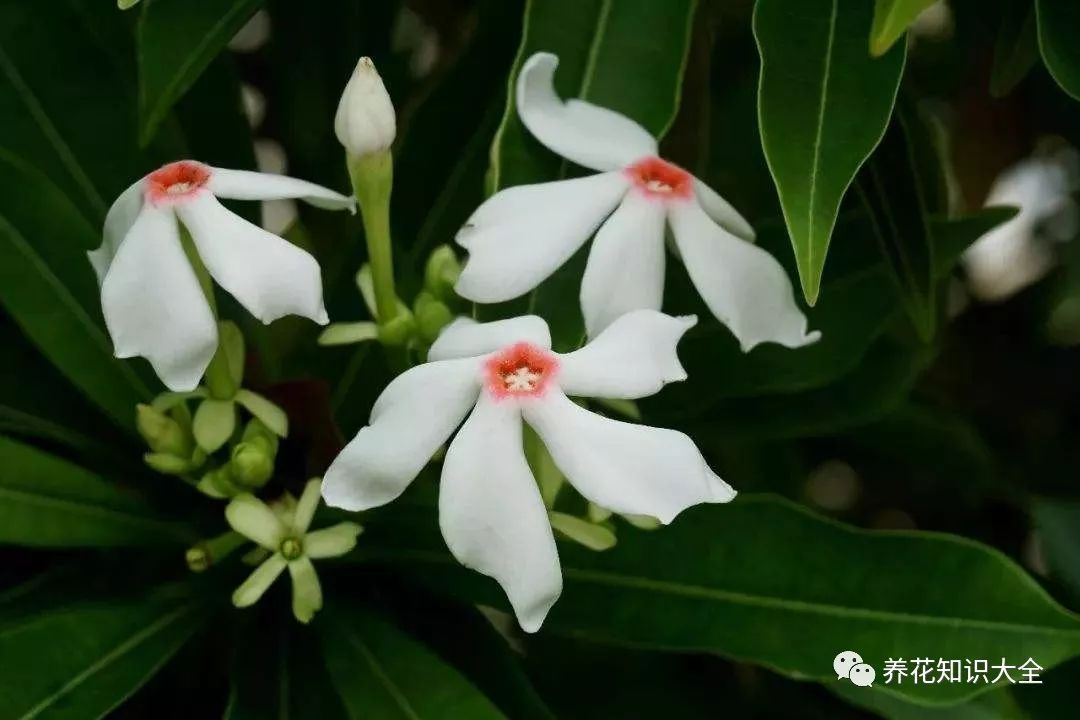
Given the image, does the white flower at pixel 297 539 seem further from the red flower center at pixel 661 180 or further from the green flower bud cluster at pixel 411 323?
the red flower center at pixel 661 180

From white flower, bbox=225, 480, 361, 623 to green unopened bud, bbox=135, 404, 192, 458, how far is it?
0.15ft

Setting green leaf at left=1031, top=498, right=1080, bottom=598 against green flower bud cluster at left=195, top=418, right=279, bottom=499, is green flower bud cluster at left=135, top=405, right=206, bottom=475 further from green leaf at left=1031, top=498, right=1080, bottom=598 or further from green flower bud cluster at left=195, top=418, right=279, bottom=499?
green leaf at left=1031, top=498, right=1080, bottom=598

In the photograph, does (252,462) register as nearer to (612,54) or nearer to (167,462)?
(167,462)

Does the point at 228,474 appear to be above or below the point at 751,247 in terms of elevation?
below

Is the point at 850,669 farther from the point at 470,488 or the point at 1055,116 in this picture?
the point at 1055,116

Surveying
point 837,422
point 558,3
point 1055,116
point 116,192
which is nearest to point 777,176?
point 558,3

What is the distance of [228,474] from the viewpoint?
1.75 feet

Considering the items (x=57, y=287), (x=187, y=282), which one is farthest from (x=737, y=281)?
(x=57, y=287)

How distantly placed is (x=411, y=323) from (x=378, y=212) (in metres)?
0.06

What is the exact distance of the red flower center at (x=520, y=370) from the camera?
44cm

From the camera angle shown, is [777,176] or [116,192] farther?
[116,192]

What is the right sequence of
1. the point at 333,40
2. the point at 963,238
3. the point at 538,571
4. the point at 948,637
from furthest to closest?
the point at 333,40 → the point at 963,238 → the point at 948,637 → the point at 538,571

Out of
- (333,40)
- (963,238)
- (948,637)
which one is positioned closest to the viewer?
(948,637)

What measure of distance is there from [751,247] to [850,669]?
205 millimetres
